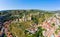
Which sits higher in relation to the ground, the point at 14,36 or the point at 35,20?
the point at 35,20

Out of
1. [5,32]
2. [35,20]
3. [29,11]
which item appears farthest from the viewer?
[29,11]

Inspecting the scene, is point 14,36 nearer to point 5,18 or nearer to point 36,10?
point 5,18

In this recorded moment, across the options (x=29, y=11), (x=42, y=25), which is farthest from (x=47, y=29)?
(x=29, y=11)

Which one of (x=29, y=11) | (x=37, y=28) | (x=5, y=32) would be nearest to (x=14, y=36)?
(x=5, y=32)

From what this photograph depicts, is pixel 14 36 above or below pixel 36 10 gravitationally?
below

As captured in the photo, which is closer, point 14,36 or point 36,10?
point 14,36

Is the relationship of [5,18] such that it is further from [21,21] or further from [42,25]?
[42,25]

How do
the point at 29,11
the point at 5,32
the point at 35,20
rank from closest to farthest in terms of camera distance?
the point at 5,32 < the point at 35,20 < the point at 29,11

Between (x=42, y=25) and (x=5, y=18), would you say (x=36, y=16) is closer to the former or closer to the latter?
(x=42, y=25)

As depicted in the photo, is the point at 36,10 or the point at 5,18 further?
the point at 36,10
